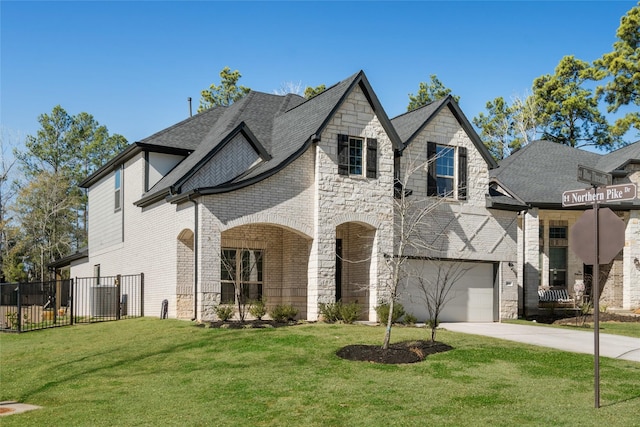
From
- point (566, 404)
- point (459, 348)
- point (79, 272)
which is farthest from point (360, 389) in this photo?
point (79, 272)

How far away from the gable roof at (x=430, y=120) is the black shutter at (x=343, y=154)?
251 cm

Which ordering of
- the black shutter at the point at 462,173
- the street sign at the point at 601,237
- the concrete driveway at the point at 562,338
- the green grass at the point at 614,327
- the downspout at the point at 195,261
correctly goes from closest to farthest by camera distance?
1. the street sign at the point at 601,237
2. the concrete driveway at the point at 562,338
3. the downspout at the point at 195,261
4. the green grass at the point at 614,327
5. the black shutter at the point at 462,173

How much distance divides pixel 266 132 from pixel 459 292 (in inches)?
349

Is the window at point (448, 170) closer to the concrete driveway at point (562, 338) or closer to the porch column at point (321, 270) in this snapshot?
the concrete driveway at point (562, 338)

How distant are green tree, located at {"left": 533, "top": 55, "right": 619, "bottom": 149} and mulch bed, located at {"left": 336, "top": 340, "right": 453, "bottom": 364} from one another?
34.1 metres

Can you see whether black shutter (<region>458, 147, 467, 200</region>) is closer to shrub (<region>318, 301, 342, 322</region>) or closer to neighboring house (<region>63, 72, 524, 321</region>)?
neighboring house (<region>63, 72, 524, 321</region>)

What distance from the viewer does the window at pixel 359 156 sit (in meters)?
21.4

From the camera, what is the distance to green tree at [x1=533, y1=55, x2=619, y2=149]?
44.9m

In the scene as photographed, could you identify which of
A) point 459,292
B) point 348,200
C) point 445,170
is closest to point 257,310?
point 348,200

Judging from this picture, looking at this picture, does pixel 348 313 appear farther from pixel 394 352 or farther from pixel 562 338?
pixel 562 338

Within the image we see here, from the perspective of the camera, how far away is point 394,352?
14016 millimetres

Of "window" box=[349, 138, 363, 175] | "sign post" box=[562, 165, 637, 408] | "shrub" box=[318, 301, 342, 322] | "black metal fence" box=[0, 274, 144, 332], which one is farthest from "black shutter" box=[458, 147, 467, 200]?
"sign post" box=[562, 165, 637, 408]

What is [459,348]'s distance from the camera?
48.5 ft

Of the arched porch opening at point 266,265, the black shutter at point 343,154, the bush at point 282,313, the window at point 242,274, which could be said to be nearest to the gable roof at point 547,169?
the black shutter at point 343,154
